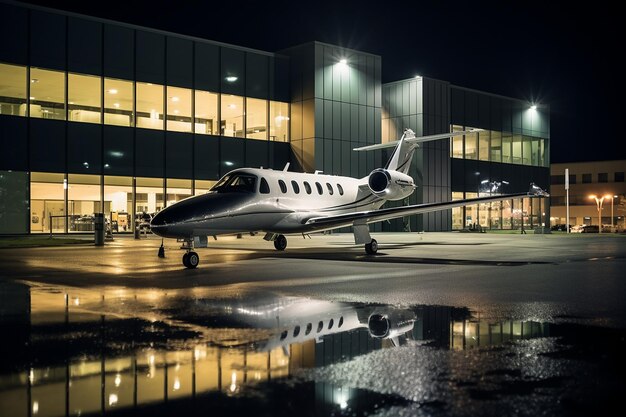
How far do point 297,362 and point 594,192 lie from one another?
122 m

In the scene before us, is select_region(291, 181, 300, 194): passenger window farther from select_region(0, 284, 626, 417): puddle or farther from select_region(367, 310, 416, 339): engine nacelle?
select_region(367, 310, 416, 339): engine nacelle

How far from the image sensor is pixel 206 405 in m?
4.70

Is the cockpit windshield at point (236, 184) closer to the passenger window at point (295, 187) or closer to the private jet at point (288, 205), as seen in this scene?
the private jet at point (288, 205)

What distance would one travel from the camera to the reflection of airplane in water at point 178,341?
5090 mm

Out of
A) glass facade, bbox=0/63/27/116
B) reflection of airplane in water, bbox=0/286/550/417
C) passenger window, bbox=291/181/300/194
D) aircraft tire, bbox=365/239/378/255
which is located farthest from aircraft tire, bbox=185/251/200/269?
glass facade, bbox=0/63/27/116

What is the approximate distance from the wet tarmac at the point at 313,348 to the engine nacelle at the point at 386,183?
1289 centimetres

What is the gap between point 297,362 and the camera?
237 inches

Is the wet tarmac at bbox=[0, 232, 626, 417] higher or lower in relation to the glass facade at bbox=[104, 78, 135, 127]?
lower

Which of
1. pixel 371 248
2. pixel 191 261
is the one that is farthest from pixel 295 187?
pixel 191 261

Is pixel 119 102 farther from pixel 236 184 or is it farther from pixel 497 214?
pixel 497 214

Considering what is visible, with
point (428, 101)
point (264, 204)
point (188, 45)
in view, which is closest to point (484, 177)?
point (428, 101)

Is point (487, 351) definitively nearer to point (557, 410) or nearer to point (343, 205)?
point (557, 410)

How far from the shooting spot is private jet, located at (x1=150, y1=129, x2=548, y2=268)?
17.7 metres

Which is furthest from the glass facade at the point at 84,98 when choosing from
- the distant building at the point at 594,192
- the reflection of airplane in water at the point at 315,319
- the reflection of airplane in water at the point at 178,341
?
the distant building at the point at 594,192
